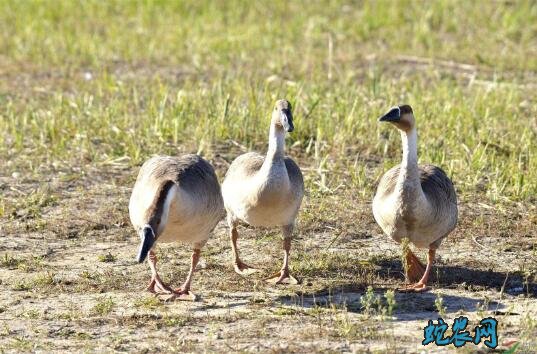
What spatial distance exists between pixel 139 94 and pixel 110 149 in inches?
75.3

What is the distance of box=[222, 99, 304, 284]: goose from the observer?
23.6 feet

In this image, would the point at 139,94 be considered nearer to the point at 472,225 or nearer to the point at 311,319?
the point at 472,225

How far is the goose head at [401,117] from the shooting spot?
6.94 metres

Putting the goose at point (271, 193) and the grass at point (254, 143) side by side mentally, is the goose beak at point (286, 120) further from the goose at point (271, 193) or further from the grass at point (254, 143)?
the grass at point (254, 143)

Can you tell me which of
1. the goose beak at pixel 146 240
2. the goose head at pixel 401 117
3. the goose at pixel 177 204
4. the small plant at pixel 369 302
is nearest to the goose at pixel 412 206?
the goose head at pixel 401 117

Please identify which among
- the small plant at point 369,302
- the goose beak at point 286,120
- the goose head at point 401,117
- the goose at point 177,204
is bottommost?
the small plant at point 369,302

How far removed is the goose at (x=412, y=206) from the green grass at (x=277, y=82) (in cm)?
172

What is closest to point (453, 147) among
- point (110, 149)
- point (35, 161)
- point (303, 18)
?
point (110, 149)

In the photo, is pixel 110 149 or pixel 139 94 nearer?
pixel 110 149

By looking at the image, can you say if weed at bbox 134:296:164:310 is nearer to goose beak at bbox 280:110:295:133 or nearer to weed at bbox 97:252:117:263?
weed at bbox 97:252:117:263

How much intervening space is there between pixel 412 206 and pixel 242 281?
1.24 meters

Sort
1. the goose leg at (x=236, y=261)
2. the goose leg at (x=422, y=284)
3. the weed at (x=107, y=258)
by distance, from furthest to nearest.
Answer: the weed at (x=107, y=258)
the goose leg at (x=236, y=261)
the goose leg at (x=422, y=284)

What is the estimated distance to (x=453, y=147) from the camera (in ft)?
32.3

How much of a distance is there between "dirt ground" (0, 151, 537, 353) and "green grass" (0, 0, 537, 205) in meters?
0.56
